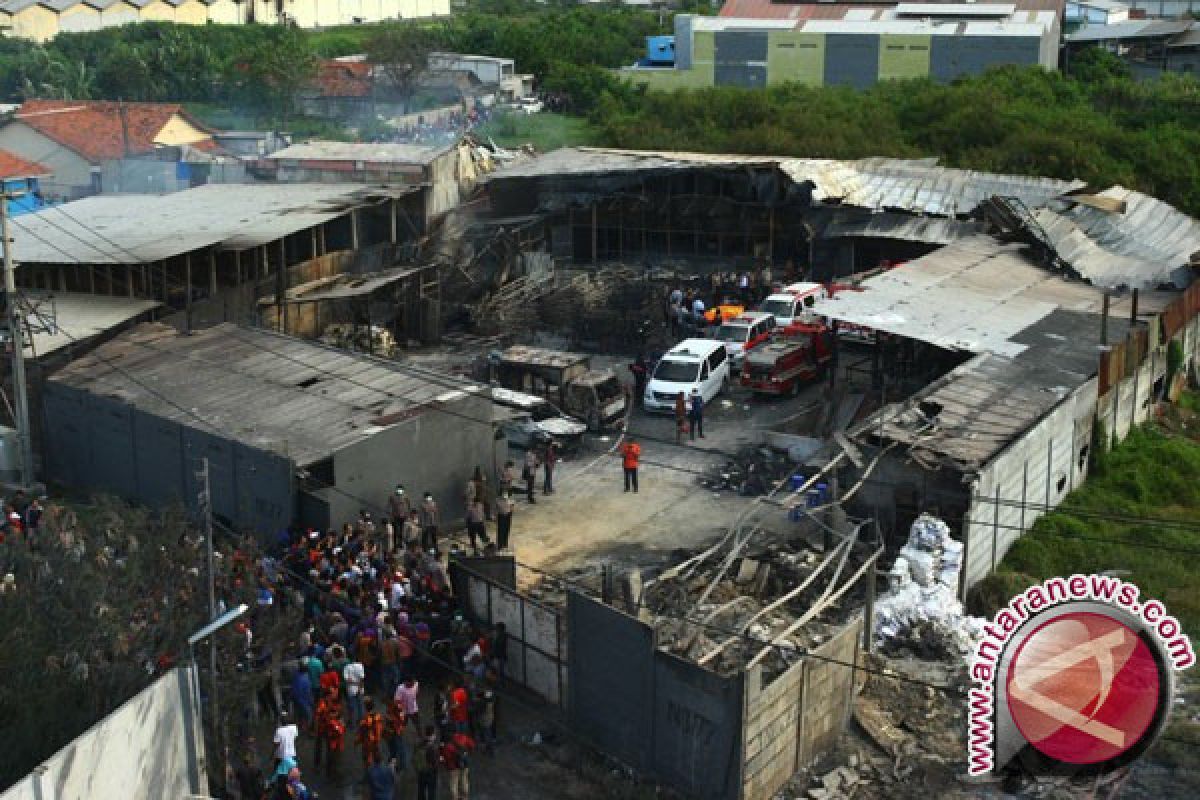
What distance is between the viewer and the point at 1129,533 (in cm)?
2411

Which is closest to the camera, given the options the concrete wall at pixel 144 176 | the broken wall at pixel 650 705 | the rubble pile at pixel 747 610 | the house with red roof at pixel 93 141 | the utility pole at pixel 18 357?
the broken wall at pixel 650 705

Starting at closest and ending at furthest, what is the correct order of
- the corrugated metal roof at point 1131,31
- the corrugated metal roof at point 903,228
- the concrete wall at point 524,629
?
the concrete wall at point 524,629, the corrugated metal roof at point 903,228, the corrugated metal roof at point 1131,31

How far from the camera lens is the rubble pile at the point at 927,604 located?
64.7ft

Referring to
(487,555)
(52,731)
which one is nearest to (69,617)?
(52,731)

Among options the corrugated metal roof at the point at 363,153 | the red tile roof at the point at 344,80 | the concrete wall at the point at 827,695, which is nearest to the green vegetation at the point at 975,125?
the corrugated metal roof at the point at 363,153

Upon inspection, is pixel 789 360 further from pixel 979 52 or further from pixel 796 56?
pixel 796 56

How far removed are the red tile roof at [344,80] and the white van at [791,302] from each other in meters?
44.5

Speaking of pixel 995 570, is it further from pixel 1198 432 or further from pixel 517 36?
pixel 517 36

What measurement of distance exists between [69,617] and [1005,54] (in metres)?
59.3

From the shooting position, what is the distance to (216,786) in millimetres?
16422

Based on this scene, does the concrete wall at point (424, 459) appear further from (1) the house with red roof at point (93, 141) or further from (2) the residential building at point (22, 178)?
(1) the house with red roof at point (93, 141)

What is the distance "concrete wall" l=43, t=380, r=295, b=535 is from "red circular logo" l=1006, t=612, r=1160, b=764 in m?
13.4

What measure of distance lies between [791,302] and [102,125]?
3569 centimetres

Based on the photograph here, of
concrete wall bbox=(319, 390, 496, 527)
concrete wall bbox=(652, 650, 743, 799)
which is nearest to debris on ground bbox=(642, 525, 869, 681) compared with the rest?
concrete wall bbox=(652, 650, 743, 799)
